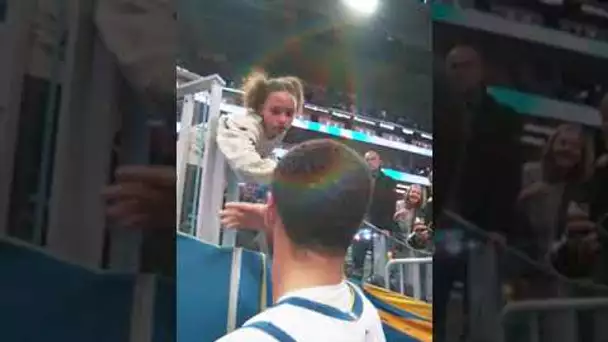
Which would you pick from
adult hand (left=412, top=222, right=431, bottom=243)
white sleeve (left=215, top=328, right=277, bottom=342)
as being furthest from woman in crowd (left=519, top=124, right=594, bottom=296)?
white sleeve (left=215, top=328, right=277, bottom=342)

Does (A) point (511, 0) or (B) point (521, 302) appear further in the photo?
(A) point (511, 0)

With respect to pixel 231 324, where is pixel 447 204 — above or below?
above

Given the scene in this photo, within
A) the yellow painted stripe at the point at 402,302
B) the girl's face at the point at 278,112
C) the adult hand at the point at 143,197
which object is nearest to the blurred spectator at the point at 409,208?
the yellow painted stripe at the point at 402,302

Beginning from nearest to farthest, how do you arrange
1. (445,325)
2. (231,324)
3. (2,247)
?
(2,247), (231,324), (445,325)

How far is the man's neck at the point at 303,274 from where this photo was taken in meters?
1.70

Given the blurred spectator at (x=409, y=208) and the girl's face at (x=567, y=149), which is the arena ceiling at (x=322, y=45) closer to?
the blurred spectator at (x=409, y=208)

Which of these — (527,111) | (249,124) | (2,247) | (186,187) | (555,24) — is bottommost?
(2,247)

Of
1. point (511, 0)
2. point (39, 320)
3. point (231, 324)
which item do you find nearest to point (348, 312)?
point (231, 324)

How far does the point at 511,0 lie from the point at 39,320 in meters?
1.60

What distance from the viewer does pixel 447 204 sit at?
209cm

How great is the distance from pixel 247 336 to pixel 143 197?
37 cm

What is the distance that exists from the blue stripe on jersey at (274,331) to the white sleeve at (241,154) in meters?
0.33

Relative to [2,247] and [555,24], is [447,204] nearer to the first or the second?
[555,24]

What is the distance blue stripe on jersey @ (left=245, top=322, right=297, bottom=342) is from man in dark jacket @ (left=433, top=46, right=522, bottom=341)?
21.2 inches
